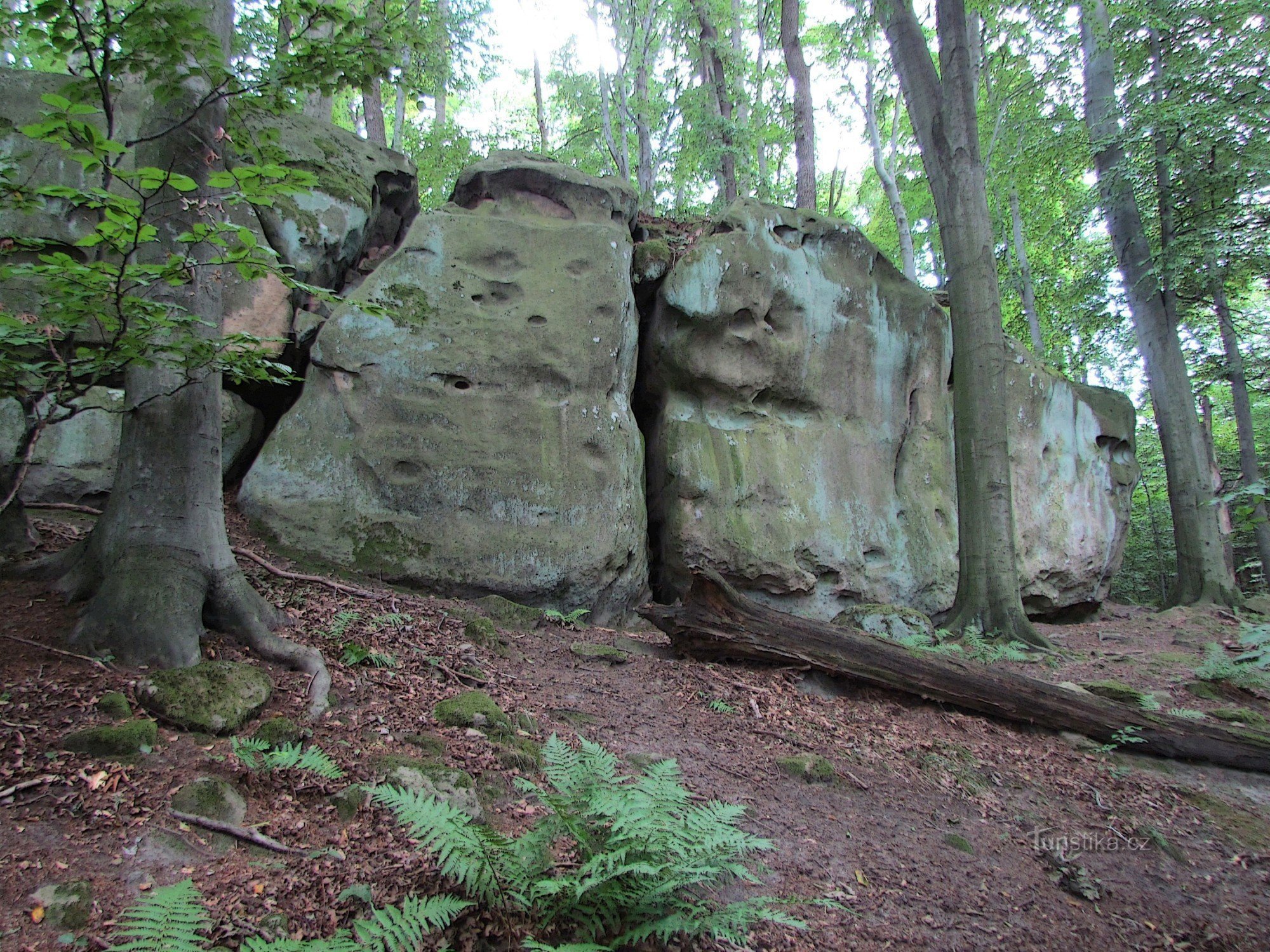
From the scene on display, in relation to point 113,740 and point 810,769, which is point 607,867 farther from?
point 810,769

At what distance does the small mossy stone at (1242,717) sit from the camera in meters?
5.98

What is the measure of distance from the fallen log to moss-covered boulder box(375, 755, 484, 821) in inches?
134

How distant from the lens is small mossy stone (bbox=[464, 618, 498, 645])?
19.8 feet

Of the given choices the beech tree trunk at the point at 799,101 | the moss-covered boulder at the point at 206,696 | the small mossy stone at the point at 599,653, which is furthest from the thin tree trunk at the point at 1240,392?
the moss-covered boulder at the point at 206,696

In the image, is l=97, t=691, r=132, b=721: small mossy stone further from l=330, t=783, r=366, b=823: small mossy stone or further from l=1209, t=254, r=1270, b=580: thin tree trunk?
l=1209, t=254, r=1270, b=580: thin tree trunk

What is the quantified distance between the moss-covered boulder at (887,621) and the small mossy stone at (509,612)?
11.5 ft

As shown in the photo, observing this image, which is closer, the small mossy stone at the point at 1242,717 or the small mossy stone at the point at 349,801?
the small mossy stone at the point at 349,801

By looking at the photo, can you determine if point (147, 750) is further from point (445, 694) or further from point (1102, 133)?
point (1102, 133)

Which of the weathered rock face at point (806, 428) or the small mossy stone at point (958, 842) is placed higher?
the weathered rock face at point (806, 428)

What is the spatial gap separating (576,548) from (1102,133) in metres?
13.4

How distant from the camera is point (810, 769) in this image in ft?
15.8

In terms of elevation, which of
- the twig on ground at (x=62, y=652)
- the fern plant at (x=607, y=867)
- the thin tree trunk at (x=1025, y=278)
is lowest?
the fern plant at (x=607, y=867)

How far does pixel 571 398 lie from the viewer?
860 cm

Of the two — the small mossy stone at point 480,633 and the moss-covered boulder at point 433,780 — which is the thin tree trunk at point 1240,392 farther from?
the moss-covered boulder at point 433,780
